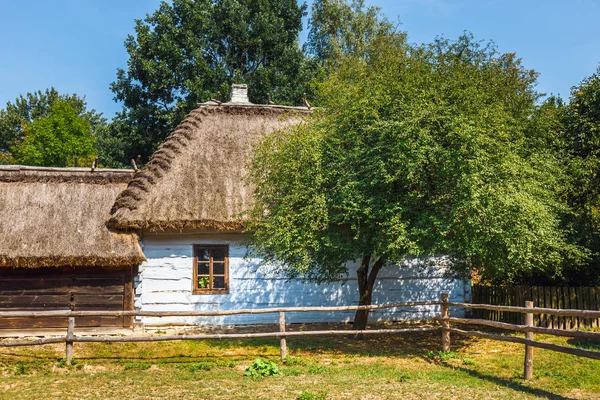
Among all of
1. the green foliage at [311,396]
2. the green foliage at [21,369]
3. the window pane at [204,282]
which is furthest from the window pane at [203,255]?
the green foliage at [311,396]

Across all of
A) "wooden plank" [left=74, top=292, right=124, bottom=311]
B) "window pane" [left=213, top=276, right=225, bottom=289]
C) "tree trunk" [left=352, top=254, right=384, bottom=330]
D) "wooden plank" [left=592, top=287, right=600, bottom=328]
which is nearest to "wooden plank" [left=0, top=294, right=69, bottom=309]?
"wooden plank" [left=74, top=292, right=124, bottom=311]

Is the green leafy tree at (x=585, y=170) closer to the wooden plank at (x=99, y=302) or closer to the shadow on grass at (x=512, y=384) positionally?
the shadow on grass at (x=512, y=384)

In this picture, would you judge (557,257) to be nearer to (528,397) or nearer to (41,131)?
(528,397)

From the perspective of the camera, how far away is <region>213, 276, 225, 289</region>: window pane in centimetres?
1670

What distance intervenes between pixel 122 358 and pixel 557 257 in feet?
32.2

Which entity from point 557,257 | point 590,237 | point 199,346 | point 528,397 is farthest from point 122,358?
point 590,237

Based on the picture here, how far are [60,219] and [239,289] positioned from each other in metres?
4.92

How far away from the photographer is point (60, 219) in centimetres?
1602


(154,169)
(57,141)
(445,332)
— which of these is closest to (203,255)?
(154,169)

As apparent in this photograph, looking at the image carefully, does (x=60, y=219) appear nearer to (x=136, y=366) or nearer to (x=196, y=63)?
(x=136, y=366)

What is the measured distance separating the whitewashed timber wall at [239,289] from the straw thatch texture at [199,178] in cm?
73

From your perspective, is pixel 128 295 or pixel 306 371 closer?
pixel 306 371

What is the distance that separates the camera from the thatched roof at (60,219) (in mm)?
15148

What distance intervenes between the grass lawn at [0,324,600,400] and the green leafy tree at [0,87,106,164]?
31856 mm
